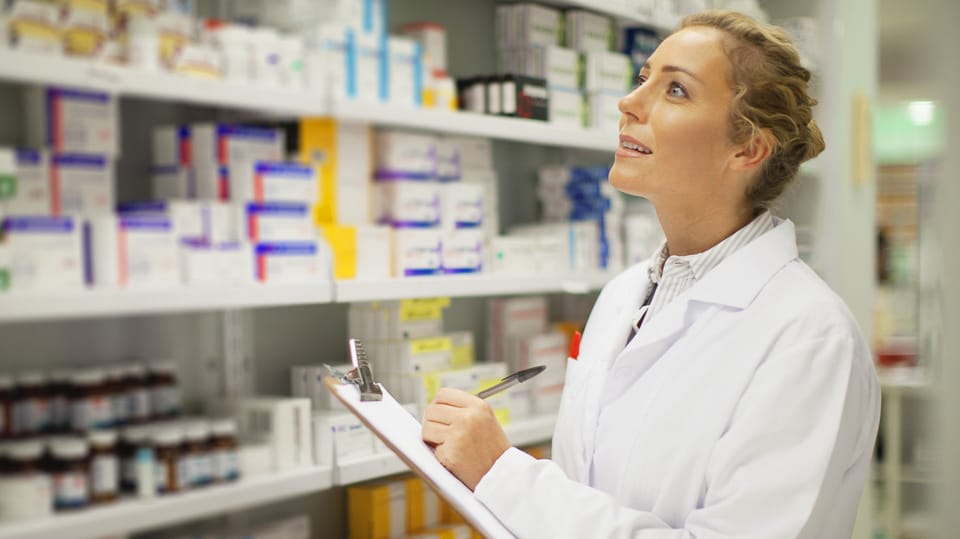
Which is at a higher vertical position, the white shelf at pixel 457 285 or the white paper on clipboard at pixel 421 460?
the white shelf at pixel 457 285

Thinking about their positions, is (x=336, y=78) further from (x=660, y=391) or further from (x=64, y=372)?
(x=660, y=391)

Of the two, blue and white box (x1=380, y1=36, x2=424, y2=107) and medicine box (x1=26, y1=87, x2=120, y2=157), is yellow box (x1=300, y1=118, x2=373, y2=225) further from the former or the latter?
medicine box (x1=26, y1=87, x2=120, y2=157)

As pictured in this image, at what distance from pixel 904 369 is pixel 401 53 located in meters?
5.49

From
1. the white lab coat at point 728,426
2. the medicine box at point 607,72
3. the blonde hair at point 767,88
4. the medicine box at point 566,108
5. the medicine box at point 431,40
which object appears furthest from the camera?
the medicine box at point 607,72

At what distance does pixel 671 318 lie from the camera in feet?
6.13

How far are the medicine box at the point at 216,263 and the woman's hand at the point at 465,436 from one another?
582 mm

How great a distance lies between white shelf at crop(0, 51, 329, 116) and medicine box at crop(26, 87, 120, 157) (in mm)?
59

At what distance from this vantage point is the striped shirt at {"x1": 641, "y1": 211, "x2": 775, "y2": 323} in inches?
75.9

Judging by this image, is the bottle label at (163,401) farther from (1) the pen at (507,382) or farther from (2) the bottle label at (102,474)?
(1) the pen at (507,382)

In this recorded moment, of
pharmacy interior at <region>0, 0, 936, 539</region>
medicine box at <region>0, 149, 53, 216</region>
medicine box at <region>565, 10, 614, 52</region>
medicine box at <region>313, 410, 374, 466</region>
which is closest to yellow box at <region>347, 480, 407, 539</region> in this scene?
pharmacy interior at <region>0, 0, 936, 539</region>

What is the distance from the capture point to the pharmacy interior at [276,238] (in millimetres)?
1919

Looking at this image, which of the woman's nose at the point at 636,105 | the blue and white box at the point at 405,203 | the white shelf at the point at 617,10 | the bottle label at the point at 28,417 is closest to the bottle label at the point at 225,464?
the bottle label at the point at 28,417

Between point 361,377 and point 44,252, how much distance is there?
0.64m

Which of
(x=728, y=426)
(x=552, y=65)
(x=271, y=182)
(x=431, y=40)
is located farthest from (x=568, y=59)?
(x=728, y=426)
